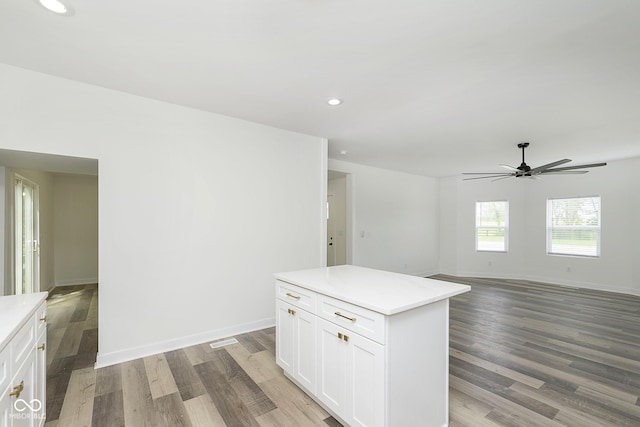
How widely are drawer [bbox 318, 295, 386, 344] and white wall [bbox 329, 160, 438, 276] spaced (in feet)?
12.9

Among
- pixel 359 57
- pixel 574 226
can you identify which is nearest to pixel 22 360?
pixel 359 57

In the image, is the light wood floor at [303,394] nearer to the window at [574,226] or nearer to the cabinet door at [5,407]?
the cabinet door at [5,407]

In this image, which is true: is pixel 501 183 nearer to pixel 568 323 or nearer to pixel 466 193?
pixel 466 193

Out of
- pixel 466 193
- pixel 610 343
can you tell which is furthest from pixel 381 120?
pixel 466 193

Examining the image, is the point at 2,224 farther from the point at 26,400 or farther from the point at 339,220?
the point at 339,220

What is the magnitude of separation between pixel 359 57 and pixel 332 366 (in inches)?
85.5

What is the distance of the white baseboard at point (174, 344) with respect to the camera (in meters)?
2.78

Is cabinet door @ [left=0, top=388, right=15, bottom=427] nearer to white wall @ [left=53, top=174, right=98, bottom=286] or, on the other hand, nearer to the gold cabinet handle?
the gold cabinet handle

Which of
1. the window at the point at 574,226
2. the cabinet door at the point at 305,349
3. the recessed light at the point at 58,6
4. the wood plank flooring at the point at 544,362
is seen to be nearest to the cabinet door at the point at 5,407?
the cabinet door at the point at 305,349

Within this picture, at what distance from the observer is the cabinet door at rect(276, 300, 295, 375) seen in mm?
2408

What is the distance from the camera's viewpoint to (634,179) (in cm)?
566

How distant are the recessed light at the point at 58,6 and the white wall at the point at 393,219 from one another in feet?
14.0

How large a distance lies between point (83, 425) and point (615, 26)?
414 centimetres

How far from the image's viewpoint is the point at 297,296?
7.73ft
